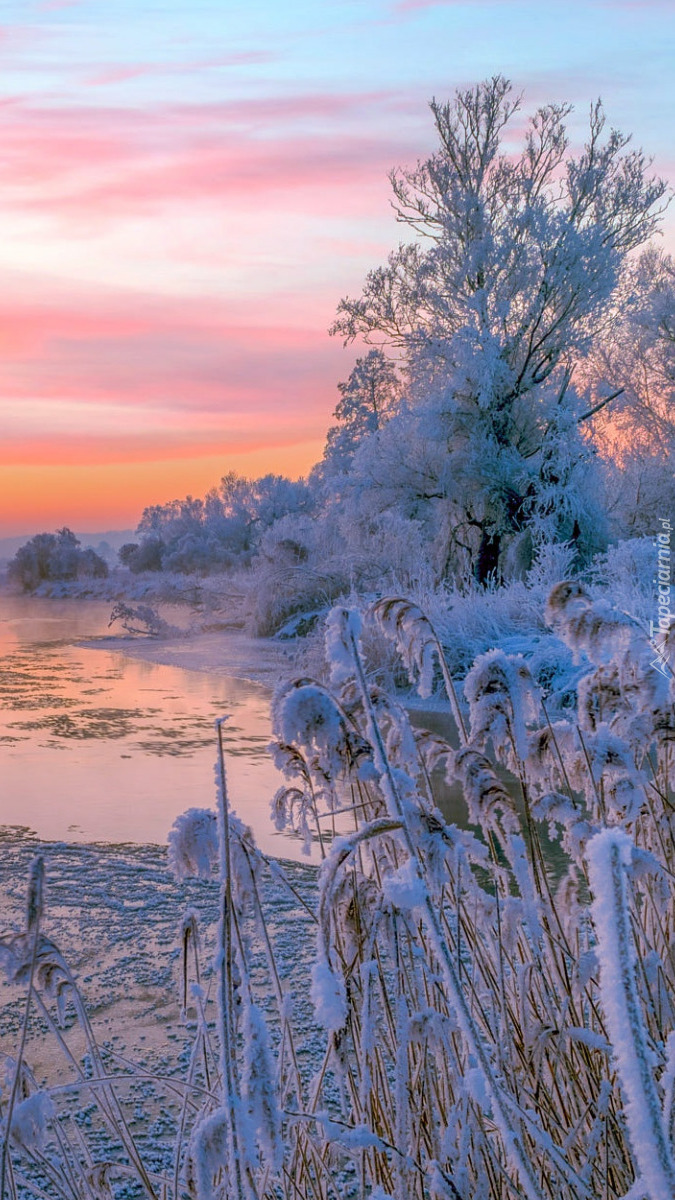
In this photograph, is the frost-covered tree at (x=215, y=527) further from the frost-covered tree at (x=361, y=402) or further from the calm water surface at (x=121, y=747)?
the calm water surface at (x=121, y=747)

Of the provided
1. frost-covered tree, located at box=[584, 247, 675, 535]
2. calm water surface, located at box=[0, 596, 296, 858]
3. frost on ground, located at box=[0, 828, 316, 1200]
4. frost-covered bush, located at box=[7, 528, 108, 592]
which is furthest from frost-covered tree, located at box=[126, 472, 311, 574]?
frost on ground, located at box=[0, 828, 316, 1200]

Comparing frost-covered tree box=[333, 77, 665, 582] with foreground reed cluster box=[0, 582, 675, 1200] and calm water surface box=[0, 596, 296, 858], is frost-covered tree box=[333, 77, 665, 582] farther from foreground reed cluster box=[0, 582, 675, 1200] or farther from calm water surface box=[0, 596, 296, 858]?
foreground reed cluster box=[0, 582, 675, 1200]

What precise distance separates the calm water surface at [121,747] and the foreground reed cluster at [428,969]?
12.6ft

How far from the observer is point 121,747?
29.9 ft

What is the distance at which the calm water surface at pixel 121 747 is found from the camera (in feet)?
22.5

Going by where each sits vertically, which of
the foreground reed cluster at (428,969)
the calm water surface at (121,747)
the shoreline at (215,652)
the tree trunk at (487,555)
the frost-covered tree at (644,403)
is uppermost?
the frost-covered tree at (644,403)

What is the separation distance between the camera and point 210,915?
4910mm

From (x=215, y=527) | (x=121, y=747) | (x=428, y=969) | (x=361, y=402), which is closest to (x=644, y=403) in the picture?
(x=361, y=402)

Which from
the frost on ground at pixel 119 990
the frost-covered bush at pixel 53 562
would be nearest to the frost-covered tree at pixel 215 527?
the frost-covered bush at pixel 53 562

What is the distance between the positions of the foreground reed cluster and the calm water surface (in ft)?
12.6

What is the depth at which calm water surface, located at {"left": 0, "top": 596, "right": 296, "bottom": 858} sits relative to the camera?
6.87 m

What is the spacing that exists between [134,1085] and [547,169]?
18.1 metres

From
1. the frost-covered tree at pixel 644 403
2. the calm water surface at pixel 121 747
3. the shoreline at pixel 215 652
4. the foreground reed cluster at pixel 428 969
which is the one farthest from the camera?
the frost-covered tree at pixel 644 403

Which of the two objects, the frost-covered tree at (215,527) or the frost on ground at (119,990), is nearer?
the frost on ground at (119,990)
